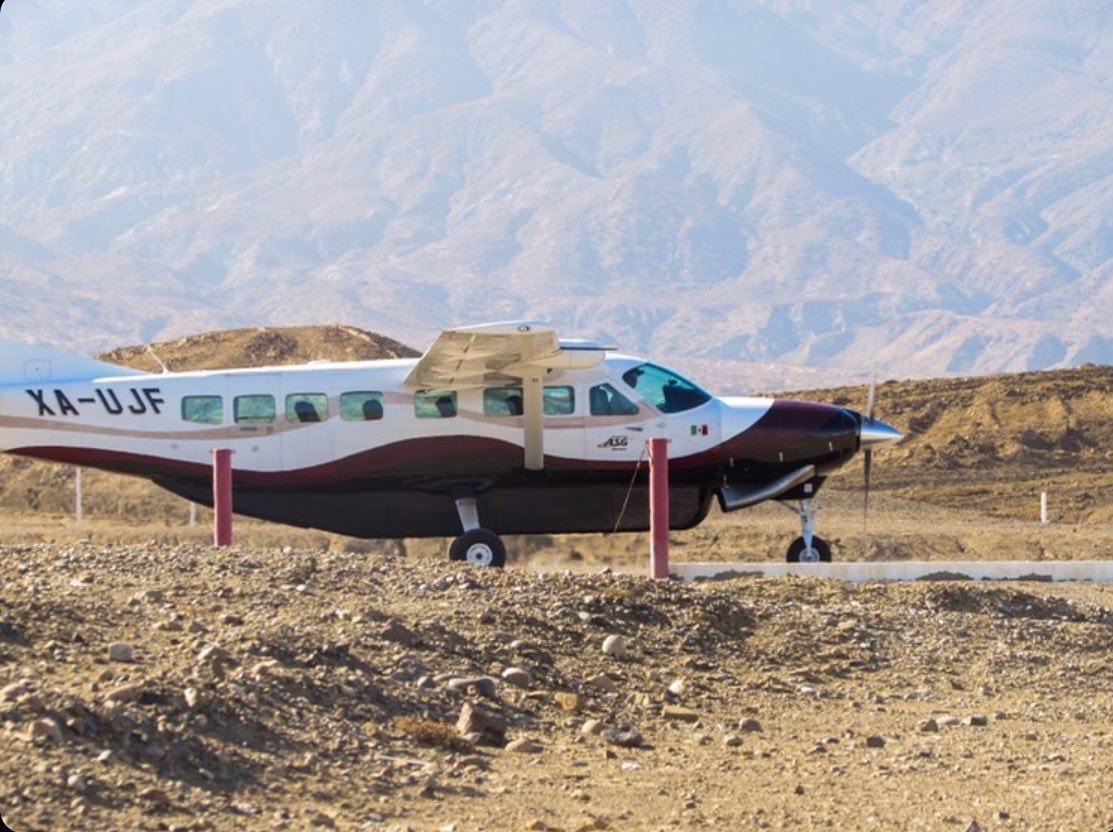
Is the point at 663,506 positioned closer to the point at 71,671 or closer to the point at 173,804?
the point at 71,671

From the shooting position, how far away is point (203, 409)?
23.7m

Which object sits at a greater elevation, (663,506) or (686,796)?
(663,506)

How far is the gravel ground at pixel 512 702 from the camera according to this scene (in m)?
10.4

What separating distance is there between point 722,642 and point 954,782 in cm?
336

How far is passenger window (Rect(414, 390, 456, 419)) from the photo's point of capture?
23.5m

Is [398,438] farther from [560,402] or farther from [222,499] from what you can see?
[222,499]

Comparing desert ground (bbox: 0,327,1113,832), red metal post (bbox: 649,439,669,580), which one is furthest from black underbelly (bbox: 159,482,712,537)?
desert ground (bbox: 0,327,1113,832)

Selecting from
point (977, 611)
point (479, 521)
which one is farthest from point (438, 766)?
point (479, 521)

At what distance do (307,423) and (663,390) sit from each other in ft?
12.9

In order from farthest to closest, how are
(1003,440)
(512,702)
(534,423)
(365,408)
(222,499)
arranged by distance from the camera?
(1003,440), (365,408), (534,423), (222,499), (512,702)

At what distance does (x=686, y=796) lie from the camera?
11.1m

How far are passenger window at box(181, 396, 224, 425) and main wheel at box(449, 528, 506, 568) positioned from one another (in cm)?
305

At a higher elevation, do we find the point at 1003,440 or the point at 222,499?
the point at 1003,440

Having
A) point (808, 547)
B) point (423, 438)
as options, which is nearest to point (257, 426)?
point (423, 438)
